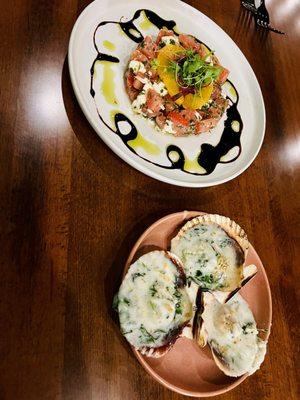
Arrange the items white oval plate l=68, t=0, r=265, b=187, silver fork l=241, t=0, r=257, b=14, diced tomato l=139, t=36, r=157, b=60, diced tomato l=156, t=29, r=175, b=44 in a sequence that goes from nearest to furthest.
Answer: white oval plate l=68, t=0, r=265, b=187, diced tomato l=139, t=36, r=157, b=60, diced tomato l=156, t=29, r=175, b=44, silver fork l=241, t=0, r=257, b=14

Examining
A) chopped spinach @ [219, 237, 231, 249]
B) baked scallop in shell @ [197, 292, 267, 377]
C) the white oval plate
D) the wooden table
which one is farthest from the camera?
the white oval plate

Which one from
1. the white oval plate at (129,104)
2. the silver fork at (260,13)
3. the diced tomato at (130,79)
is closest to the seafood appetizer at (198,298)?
the white oval plate at (129,104)

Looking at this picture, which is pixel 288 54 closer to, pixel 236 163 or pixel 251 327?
pixel 236 163

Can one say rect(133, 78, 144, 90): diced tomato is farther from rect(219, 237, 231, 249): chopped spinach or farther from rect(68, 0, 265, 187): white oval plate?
rect(219, 237, 231, 249): chopped spinach

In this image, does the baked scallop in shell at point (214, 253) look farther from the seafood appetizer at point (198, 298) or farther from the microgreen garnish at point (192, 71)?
the microgreen garnish at point (192, 71)

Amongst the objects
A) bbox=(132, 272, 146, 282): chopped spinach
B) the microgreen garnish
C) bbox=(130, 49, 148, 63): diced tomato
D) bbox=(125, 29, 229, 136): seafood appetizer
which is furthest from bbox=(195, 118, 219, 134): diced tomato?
bbox=(132, 272, 146, 282): chopped spinach

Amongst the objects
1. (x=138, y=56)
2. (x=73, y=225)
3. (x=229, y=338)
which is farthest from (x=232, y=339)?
(x=138, y=56)

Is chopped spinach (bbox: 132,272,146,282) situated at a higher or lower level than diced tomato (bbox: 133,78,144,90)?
lower
